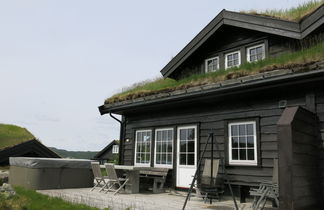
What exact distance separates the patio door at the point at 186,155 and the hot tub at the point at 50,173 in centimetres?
321

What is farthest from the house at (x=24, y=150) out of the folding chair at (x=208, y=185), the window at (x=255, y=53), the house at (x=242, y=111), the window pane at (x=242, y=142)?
the window at (x=255, y=53)

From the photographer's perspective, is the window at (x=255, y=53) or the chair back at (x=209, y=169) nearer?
the chair back at (x=209, y=169)

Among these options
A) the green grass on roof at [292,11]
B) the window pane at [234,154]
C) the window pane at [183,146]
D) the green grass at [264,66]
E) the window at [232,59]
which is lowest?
the window pane at [234,154]

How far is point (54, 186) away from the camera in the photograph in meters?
8.42

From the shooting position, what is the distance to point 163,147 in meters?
8.69

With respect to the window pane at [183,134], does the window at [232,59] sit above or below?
above

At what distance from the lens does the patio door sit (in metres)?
7.78

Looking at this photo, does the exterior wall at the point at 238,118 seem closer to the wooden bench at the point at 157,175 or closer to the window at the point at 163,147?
the window at the point at 163,147

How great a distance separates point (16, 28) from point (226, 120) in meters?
6.03

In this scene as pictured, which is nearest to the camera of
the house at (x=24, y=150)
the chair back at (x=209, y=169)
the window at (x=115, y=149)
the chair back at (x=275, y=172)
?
the chair back at (x=275, y=172)

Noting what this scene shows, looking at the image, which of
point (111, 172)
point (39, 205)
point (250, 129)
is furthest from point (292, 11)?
point (39, 205)

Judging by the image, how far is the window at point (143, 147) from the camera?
9101mm

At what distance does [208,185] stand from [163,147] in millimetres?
2481

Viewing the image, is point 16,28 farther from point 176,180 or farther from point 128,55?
point 176,180
